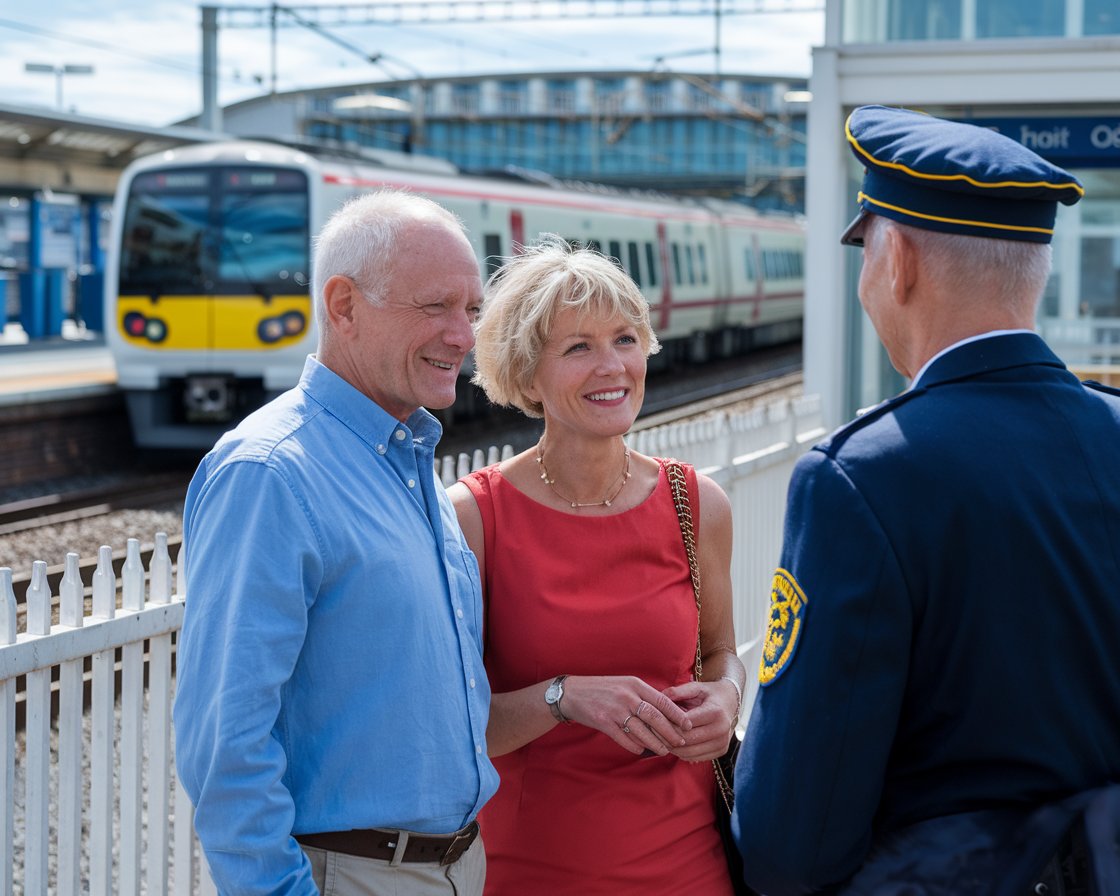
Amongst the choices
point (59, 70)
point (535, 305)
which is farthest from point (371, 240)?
point (59, 70)

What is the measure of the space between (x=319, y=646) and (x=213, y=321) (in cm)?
1289

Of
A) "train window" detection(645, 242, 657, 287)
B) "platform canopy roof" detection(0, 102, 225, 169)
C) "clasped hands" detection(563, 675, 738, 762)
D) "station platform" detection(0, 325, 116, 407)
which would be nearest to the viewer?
"clasped hands" detection(563, 675, 738, 762)

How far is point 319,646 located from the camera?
2127mm

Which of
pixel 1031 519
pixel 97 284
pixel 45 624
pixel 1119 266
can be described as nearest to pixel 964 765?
pixel 1031 519

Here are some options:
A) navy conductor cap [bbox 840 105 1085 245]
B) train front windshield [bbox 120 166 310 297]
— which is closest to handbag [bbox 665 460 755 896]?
Result: navy conductor cap [bbox 840 105 1085 245]

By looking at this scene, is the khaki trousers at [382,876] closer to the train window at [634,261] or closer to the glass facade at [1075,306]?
the glass facade at [1075,306]

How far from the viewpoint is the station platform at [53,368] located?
14130 mm

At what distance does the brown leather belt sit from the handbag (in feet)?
1.57

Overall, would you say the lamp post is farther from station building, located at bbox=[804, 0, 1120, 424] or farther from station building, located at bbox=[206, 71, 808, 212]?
station building, located at bbox=[206, 71, 808, 212]

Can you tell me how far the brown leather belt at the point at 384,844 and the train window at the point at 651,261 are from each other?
20.9 meters

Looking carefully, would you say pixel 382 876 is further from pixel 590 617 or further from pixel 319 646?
pixel 590 617

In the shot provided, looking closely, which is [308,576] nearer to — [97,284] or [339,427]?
[339,427]

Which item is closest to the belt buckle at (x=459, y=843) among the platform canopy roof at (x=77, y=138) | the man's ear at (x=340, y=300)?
the man's ear at (x=340, y=300)

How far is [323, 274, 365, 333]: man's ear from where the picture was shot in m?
2.32
